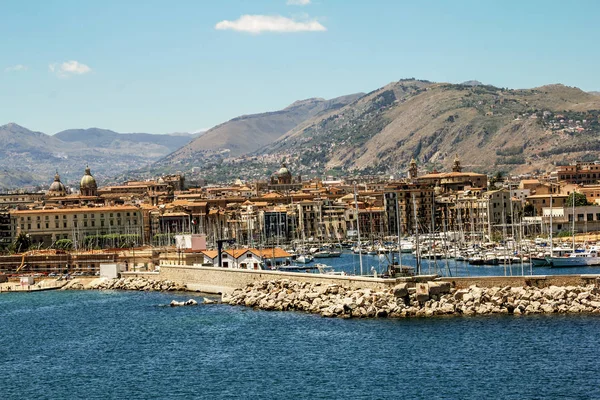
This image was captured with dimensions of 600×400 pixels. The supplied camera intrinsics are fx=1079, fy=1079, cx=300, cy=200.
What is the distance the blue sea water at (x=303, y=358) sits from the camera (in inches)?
1417

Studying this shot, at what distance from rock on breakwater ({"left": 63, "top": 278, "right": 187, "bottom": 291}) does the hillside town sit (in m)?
5.93

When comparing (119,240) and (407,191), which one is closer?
(119,240)

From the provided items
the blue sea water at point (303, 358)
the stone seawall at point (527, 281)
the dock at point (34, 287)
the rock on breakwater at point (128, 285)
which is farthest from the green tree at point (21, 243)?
the stone seawall at point (527, 281)

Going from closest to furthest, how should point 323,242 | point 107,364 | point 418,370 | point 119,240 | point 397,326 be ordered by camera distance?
point 418,370 < point 107,364 < point 397,326 < point 119,240 < point 323,242

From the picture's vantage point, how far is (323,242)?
118875 millimetres

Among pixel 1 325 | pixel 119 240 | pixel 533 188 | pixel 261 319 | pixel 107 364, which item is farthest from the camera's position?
pixel 533 188

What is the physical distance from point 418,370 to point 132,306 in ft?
90.0

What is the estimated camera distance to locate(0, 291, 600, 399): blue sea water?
1417 inches

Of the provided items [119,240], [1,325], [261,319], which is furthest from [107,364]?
[119,240]

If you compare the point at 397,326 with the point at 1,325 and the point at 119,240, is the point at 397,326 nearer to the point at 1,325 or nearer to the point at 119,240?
the point at 1,325

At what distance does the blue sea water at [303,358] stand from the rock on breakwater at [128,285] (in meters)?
15.5

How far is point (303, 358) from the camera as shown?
41.3 metres

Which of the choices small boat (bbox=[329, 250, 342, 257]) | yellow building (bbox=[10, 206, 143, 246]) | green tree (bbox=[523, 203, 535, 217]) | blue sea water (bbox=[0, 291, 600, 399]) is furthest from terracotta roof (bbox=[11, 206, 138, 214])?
blue sea water (bbox=[0, 291, 600, 399])

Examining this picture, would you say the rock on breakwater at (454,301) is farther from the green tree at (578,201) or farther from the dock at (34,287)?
the green tree at (578,201)
